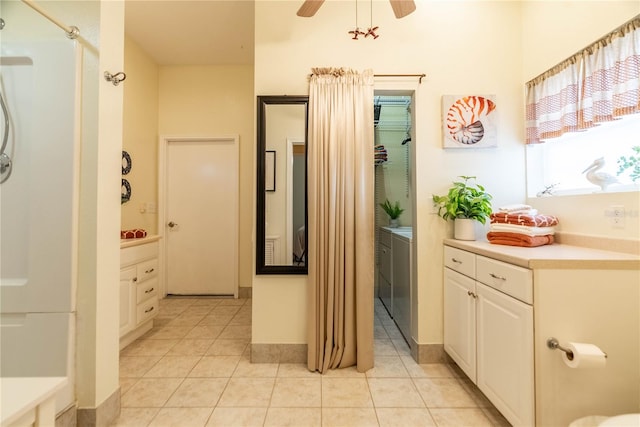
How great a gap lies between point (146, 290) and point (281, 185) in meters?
1.56

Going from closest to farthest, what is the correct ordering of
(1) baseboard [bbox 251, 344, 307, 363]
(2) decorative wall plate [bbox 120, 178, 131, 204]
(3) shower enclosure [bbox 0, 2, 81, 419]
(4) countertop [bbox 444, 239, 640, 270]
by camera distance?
(4) countertop [bbox 444, 239, 640, 270] → (3) shower enclosure [bbox 0, 2, 81, 419] → (1) baseboard [bbox 251, 344, 307, 363] → (2) decorative wall plate [bbox 120, 178, 131, 204]

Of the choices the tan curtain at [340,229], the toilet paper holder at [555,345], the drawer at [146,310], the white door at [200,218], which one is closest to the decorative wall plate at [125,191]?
the white door at [200,218]

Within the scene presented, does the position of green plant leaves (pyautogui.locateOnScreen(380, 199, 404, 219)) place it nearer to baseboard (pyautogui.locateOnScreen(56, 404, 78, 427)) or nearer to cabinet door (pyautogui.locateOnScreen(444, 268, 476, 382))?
cabinet door (pyautogui.locateOnScreen(444, 268, 476, 382))

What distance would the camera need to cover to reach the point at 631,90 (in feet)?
4.41

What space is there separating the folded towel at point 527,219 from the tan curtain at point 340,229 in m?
0.83

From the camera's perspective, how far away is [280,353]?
1993 millimetres

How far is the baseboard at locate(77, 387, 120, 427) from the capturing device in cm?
131

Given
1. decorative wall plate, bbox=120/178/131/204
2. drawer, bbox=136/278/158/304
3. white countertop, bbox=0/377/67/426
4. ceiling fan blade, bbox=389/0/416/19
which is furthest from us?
decorative wall plate, bbox=120/178/131/204

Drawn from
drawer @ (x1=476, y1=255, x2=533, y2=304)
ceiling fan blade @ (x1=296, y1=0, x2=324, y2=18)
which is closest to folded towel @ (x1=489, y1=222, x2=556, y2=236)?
drawer @ (x1=476, y1=255, x2=533, y2=304)

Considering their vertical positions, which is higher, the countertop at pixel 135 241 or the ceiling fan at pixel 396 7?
the ceiling fan at pixel 396 7

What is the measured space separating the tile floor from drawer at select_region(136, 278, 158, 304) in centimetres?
38

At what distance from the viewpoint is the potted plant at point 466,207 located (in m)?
1.87

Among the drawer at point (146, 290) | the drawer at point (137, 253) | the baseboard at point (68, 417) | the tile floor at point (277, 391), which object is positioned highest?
the drawer at point (137, 253)

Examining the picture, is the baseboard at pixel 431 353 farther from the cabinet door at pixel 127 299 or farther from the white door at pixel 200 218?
the white door at pixel 200 218
